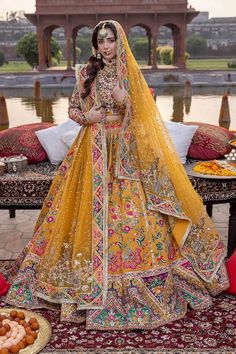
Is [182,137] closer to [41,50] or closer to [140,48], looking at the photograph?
[41,50]

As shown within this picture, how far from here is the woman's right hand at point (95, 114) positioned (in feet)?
9.31

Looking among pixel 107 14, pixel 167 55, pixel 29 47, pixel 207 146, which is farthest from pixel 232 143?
pixel 167 55

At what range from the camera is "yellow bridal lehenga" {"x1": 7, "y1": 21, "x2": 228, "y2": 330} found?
9.00 feet

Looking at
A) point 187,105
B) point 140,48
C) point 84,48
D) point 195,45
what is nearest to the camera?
point 187,105

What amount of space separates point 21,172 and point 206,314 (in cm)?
182

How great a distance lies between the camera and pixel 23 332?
2.58 m

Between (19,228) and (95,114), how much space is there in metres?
2.10

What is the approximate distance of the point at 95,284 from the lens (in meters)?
2.72

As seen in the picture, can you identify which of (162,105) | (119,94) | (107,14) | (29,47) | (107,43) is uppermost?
(107,14)

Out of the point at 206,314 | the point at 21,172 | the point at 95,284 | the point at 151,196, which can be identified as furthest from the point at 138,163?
the point at 21,172

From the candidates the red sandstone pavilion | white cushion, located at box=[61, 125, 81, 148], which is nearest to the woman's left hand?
white cushion, located at box=[61, 125, 81, 148]

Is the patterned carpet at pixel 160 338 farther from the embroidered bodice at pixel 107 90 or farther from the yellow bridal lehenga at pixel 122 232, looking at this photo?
the embroidered bodice at pixel 107 90

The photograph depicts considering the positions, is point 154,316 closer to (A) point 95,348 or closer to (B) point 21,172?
(A) point 95,348

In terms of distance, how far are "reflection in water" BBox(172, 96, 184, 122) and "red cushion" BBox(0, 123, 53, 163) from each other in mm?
9570
